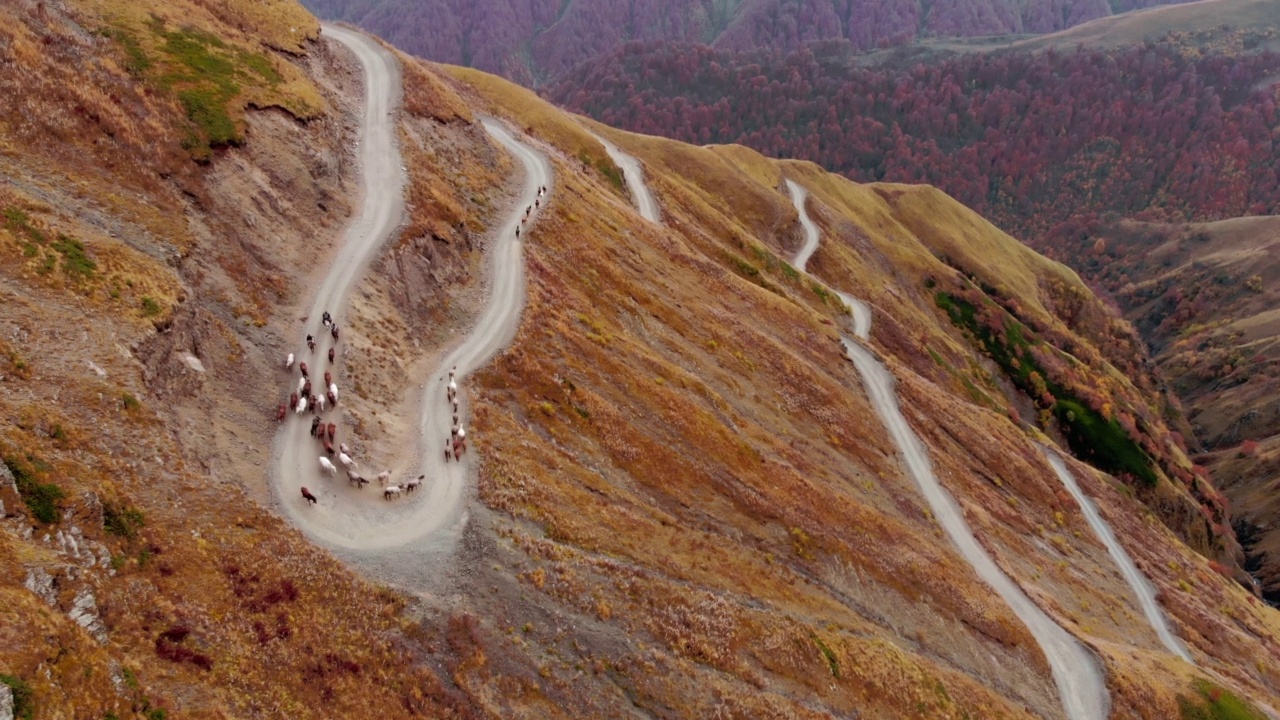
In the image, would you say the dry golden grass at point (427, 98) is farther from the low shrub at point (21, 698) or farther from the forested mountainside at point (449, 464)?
the low shrub at point (21, 698)

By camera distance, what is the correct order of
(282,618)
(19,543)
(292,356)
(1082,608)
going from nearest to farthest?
(19,543)
(282,618)
(292,356)
(1082,608)

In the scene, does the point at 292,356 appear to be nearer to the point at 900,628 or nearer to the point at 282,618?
the point at 282,618

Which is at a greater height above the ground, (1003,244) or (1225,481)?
(1003,244)

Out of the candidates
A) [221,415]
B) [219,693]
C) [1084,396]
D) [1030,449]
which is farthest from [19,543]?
[1084,396]

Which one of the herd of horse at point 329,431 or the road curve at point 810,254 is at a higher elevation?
the road curve at point 810,254

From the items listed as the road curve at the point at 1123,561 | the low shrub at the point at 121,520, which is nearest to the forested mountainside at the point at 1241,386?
the road curve at the point at 1123,561

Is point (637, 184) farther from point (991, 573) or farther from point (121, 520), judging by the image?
point (121, 520)
